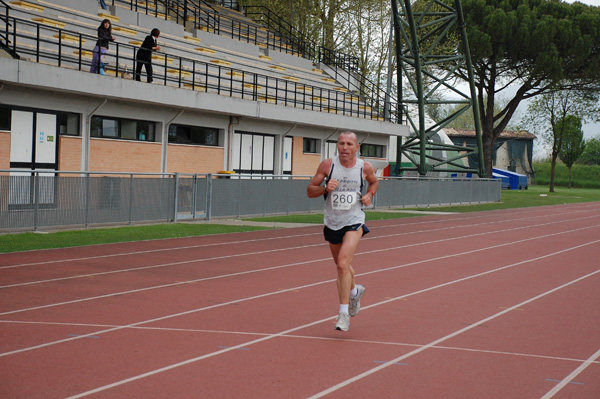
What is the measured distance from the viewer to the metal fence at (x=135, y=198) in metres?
18.5

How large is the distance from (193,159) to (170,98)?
375 centimetres

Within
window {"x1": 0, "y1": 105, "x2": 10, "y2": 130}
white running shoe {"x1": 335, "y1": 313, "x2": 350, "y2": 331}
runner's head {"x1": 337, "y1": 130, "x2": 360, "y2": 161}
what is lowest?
white running shoe {"x1": 335, "y1": 313, "x2": 350, "y2": 331}

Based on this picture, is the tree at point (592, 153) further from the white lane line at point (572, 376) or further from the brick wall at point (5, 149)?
the white lane line at point (572, 376)

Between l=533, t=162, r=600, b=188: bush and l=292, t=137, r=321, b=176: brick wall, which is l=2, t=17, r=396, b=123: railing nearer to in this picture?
l=292, t=137, r=321, b=176: brick wall

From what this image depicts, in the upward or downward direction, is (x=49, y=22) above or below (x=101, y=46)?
above

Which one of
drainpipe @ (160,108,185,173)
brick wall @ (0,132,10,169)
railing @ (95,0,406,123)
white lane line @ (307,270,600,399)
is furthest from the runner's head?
railing @ (95,0,406,123)

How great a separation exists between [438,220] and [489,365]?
72.1 ft

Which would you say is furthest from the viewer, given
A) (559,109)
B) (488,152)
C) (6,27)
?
(559,109)

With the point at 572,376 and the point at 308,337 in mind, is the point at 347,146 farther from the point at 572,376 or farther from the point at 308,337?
the point at 572,376

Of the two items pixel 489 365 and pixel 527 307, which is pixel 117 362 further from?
pixel 527 307

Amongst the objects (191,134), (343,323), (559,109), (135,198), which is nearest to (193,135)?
(191,134)

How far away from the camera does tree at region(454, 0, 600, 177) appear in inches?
2133

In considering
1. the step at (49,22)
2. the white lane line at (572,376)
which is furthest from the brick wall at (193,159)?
the white lane line at (572,376)

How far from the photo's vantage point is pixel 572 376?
6.89 m
